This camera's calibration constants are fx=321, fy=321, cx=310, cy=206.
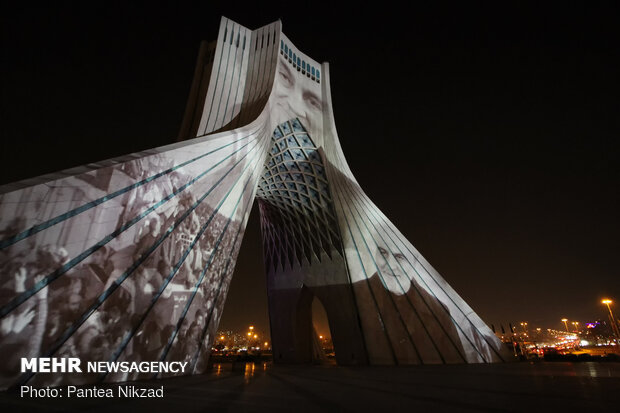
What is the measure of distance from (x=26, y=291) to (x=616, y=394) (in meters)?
6.66

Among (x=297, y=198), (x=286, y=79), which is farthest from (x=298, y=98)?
(x=297, y=198)

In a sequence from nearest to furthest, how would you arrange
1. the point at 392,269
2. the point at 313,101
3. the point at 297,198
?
the point at 392,269, the point at 313,101, the point at 297,198

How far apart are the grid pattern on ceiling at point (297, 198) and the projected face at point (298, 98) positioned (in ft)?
1.27

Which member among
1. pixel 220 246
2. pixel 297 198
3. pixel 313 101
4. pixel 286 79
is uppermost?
pixel 313 101

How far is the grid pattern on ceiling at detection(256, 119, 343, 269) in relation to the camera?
43.3 feet

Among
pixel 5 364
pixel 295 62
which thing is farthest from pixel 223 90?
pixel 5 364

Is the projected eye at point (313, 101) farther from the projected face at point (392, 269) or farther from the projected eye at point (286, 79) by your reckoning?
the projected face at point (392, 269)

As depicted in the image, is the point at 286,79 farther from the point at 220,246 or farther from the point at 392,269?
the point at 392,269

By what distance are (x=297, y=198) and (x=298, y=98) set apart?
4443mm

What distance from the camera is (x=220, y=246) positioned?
7395 mm

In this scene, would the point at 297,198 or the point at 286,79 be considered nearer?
the point at 286,79

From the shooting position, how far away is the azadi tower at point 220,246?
4020 mm

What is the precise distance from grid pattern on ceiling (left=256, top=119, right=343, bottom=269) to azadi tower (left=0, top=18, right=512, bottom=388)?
0.07 metres

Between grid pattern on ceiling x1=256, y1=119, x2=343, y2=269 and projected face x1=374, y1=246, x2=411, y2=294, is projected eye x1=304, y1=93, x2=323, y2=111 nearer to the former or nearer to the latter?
grid pattern on ceiling x1=256, y1=119, x2=343, y2=269
